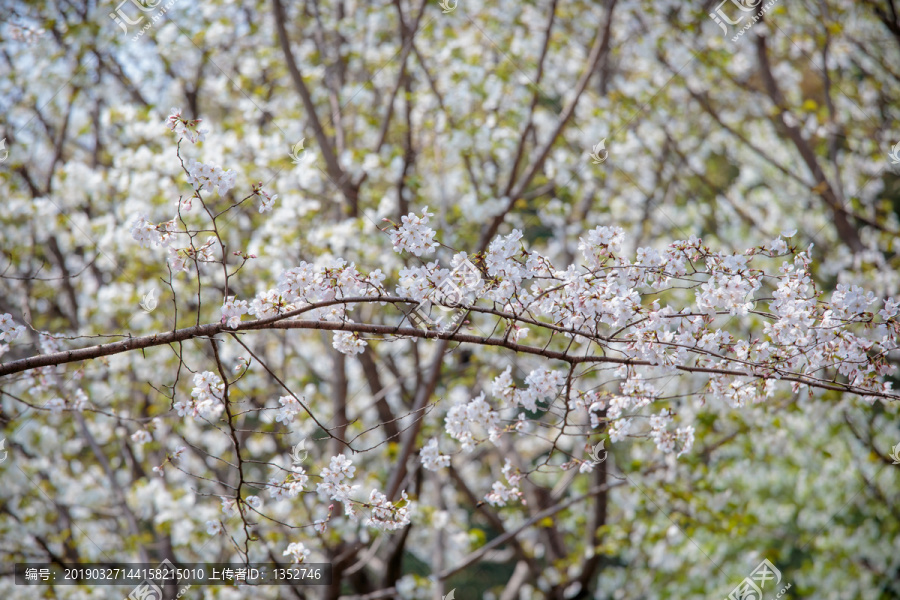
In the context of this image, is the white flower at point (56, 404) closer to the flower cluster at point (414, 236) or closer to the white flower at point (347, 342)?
the white flower at point (347, 342)

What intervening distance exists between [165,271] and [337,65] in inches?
63.8

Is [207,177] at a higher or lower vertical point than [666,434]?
higher

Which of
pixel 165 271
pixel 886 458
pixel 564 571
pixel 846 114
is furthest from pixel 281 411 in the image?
pixel 846 114

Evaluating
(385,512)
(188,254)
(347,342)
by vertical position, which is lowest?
(385,512)

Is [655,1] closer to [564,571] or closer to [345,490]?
[564,571]

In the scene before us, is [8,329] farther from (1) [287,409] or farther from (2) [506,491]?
(2) [506,491]

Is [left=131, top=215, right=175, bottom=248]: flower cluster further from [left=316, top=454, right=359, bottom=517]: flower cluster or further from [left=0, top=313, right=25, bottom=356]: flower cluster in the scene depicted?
[left=316, top=454, right=359, bottom=517]: flower cluster

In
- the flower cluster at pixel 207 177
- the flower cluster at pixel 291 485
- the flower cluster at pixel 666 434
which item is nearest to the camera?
the flower cluster at pixel 207 177

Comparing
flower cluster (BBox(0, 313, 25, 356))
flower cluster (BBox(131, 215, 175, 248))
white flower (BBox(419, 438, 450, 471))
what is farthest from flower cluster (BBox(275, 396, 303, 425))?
flower cluster (BBox(0, 313, 25, 356))

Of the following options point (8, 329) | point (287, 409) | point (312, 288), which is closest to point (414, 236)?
point (312, 288)

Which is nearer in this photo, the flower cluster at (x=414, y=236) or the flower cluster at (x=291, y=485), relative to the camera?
the flower cluster at (x=414, y=236)

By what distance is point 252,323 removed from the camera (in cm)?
158

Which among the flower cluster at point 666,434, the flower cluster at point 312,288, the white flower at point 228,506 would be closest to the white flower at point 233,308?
the flower cluster at point 312,288

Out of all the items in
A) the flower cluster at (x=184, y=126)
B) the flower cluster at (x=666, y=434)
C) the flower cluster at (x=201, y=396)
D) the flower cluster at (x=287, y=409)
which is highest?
the flower cluster at (x=184, y=126)
